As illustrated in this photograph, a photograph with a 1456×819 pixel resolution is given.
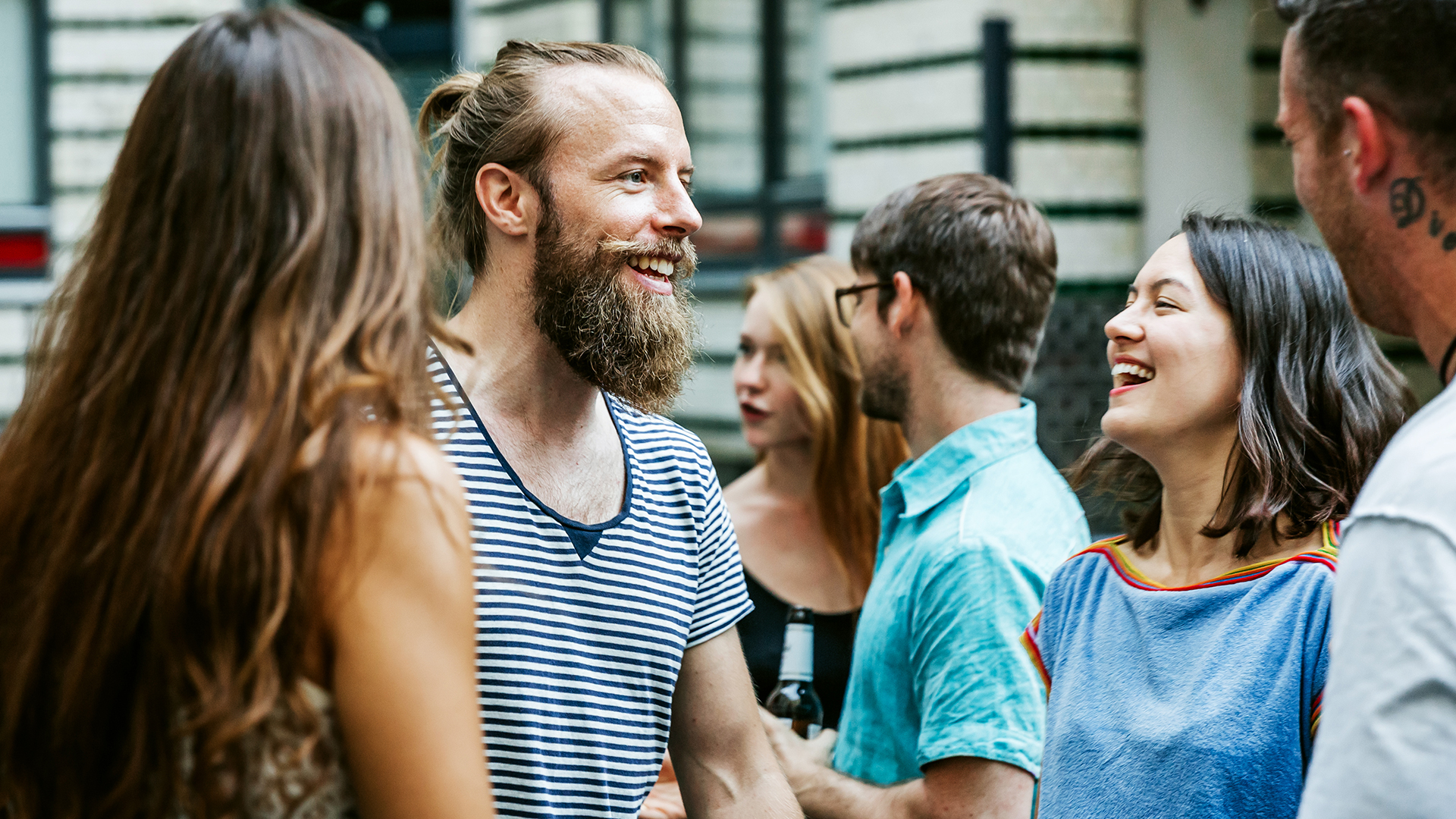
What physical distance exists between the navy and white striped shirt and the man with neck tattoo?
3.57 feet

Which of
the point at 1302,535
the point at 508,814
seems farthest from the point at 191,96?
the point at 1302,535

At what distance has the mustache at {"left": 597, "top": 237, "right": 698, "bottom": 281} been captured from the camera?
2387 millimetres

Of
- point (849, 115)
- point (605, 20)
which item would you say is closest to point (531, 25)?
Answer: point (605, 20)

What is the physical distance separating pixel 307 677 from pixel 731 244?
294 inches

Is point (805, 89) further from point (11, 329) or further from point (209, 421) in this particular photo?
point (209, 421)

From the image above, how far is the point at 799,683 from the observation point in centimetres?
314

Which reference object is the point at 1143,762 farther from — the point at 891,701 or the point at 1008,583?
the point at 891,701

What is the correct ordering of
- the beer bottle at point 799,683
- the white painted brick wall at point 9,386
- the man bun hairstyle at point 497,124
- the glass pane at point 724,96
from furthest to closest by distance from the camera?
1. the white painted brick wall at point 9,386
2. the glass pane at point 724,96
3. the beer bottle at point 799,683
4. the man bun hairstyle at point 497,124

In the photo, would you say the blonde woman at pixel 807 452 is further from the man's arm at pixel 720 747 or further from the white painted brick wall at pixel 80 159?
the white painted brick wall at pixel 80 159

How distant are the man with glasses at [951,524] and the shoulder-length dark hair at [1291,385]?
36 centimetres

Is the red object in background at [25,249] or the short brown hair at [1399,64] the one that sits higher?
the short brown hair at [1399,64]

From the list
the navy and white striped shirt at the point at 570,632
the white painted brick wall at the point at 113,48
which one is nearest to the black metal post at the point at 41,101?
the white painted brick wall at the point at 113,48

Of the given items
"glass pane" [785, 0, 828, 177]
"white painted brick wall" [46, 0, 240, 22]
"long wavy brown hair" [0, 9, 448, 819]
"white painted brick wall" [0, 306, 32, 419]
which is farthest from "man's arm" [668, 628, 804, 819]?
"white painted brick wall" [0, 306, 32, 419]

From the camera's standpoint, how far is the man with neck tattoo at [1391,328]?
4.11ft
